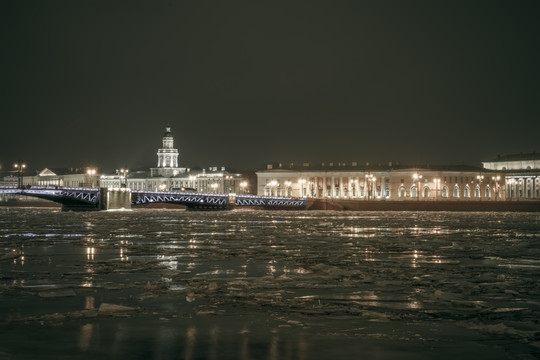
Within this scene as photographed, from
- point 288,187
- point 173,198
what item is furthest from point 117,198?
point 288,187

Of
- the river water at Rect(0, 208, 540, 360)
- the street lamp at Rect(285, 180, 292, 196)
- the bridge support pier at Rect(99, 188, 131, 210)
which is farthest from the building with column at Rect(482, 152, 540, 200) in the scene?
the river water at Rect(0, 208, 540, 360)

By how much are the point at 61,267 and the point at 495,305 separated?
424 inches

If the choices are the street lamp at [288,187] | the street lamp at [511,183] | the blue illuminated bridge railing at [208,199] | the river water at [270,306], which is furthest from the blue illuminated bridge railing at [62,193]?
the street lamp at [511,183]

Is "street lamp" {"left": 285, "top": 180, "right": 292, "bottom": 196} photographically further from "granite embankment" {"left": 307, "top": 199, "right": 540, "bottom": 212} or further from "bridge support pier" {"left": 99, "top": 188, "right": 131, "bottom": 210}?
"bridge support pier" {"left": 99, "top": 188, "right": 131, "bottom": 210}

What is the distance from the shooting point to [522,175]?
158125 mm

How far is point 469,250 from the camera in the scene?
2517cm

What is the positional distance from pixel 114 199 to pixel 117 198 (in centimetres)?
58

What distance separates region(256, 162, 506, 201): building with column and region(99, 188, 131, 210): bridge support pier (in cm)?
5000

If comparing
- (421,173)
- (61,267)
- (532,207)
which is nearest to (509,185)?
(421,173)

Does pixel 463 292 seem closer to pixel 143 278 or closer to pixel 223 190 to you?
pixel 143 278

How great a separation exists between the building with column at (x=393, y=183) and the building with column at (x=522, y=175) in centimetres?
432

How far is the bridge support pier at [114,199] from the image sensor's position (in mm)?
96562

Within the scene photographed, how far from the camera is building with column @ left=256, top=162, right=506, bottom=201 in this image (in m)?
149

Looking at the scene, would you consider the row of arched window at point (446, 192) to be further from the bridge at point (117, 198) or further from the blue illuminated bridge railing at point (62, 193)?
the blue illuminated bridge railing at point (62, 193)
